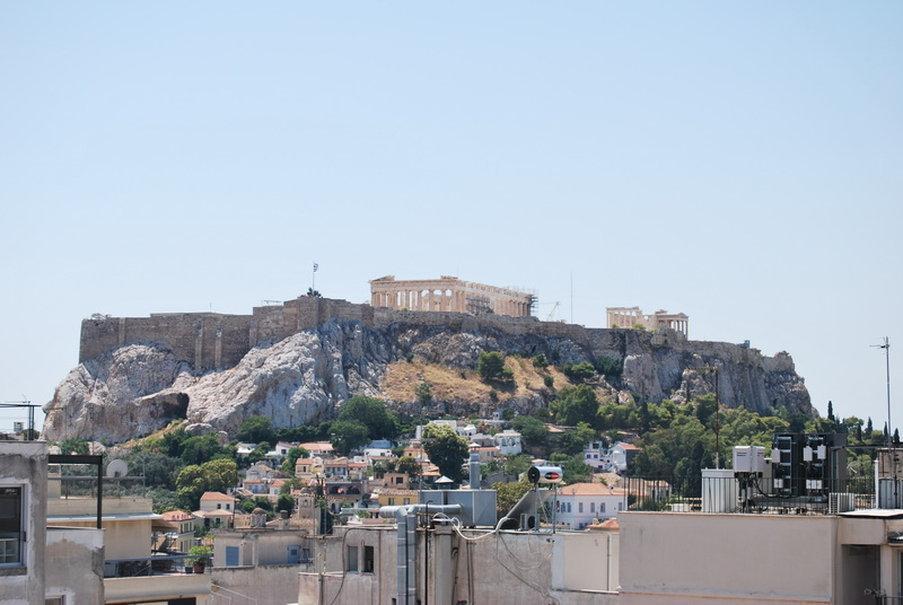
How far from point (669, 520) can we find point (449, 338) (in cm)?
12086

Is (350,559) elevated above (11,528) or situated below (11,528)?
below

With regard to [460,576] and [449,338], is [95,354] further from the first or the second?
[460,576]

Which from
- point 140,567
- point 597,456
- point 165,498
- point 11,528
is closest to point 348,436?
point 165,498

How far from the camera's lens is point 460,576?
20.2m

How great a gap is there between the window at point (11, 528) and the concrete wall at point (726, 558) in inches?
205

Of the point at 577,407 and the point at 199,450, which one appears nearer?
the point at 199,450

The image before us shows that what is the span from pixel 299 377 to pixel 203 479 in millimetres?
11095

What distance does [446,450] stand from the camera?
12275 centimetres

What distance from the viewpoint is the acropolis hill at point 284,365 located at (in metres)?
128

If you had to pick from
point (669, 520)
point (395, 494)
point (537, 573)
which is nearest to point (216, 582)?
point (537, 573)

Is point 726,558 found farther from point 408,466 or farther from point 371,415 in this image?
point 371,415

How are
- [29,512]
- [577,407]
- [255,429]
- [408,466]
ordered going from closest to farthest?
[29,512] → [408,466] → [255,429] → [577,407]

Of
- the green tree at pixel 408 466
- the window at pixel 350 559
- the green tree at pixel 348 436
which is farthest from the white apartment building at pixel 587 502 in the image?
the window at pixel 350 559

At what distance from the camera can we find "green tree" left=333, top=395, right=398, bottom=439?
420ft
